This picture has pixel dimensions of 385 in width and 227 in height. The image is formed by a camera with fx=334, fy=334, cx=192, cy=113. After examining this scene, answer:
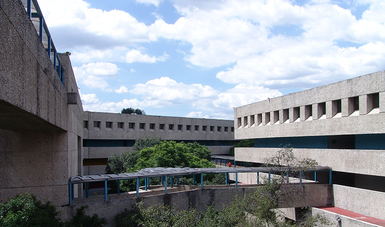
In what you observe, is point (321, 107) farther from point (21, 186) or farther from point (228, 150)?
point (228, 150)

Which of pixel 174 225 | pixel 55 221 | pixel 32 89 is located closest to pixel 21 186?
pixel 55 221

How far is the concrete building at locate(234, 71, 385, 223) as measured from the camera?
20516 millimetres

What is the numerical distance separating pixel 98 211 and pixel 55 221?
3.90 meters

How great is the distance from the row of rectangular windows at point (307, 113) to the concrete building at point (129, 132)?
54.9 ft

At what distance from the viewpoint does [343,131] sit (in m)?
23.2

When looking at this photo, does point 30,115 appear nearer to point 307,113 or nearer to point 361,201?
point 361,201

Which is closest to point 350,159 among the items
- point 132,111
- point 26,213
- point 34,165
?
point 34,165

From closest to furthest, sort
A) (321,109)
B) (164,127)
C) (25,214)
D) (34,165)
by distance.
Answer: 1. (25,214)
2. (34,165)
3. (321,109)
4. (164,127)

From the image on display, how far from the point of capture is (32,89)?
7.26 metres

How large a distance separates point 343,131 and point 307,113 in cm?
450

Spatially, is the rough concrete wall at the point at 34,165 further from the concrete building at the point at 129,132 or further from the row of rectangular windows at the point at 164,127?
the row of rectangular windows at the point at 164,127

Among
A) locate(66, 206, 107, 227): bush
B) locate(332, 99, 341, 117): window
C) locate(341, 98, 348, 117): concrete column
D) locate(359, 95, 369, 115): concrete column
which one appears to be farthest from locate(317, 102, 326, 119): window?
locate(66, 206, 107, 227): bush

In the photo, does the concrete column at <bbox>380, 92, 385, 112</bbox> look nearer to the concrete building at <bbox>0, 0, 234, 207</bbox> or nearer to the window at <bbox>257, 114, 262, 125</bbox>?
the window at <bbox>257, 114, 262, 125</bbox>

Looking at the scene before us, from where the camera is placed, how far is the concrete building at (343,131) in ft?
67.3
